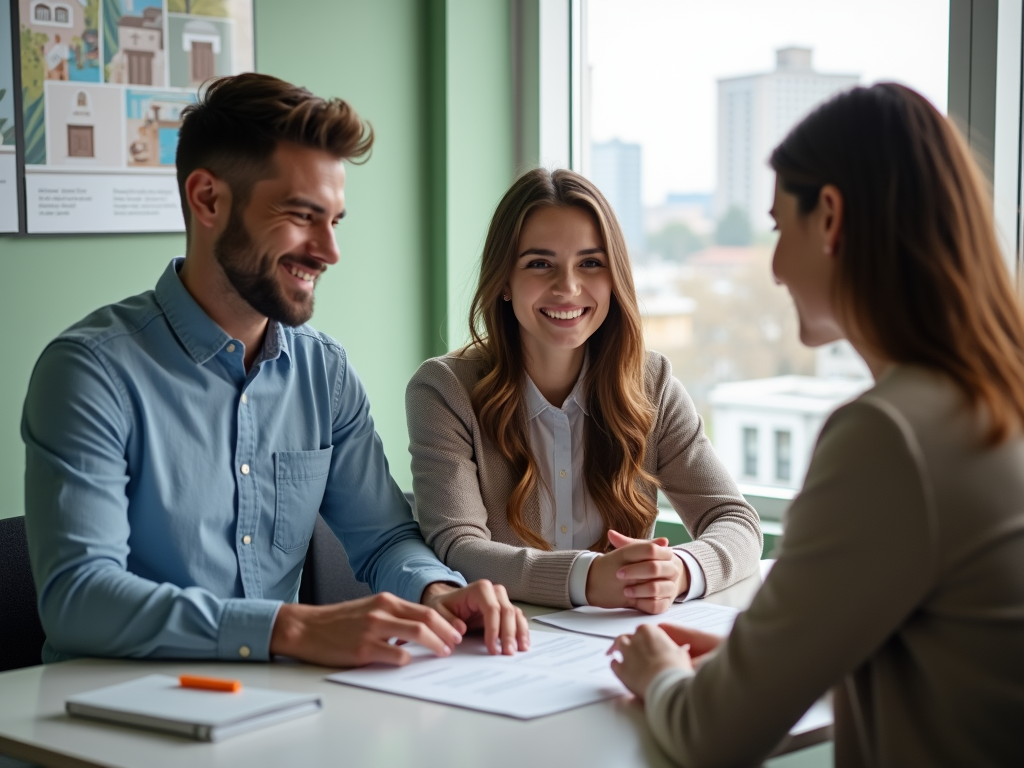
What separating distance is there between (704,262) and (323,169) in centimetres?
166

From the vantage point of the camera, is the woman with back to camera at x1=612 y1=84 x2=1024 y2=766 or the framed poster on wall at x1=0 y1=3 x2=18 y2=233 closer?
the woman with back to camera at x1=612 y1=84 x2=1024 y2=766

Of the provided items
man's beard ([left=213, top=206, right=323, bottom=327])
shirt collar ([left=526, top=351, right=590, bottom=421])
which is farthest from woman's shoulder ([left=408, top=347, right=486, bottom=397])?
man's beard ([left=213, top=206, right=323, bottom=327])

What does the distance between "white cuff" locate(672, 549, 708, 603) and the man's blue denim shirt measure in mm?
360

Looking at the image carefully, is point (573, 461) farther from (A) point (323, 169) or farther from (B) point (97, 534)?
(B) point (97, 534)

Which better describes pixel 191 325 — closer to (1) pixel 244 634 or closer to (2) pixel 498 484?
(1) pixel 244 634

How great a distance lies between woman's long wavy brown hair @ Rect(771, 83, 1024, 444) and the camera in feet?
3.72

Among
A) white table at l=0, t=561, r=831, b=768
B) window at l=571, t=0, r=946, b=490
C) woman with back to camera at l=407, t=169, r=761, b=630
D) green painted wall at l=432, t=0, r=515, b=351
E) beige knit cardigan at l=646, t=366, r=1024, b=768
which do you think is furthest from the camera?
green painted wall at l=432, t=0, r=515, b=351

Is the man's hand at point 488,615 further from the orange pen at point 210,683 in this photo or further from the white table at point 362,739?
the orange pen at point 210,683

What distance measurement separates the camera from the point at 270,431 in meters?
1.90

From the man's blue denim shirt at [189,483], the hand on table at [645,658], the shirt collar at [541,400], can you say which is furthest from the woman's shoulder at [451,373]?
the hand on table at [645,658]

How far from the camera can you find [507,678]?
1.44 meters

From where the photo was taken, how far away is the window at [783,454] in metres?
3.16

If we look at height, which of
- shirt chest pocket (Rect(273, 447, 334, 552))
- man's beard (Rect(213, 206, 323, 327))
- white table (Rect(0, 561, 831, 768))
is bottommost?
white table (Rect(0, 561, 831, 768))

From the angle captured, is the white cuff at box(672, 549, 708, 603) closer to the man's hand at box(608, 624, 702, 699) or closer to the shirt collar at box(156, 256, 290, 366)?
the man's hand at box(608, 624, 702, 699)
